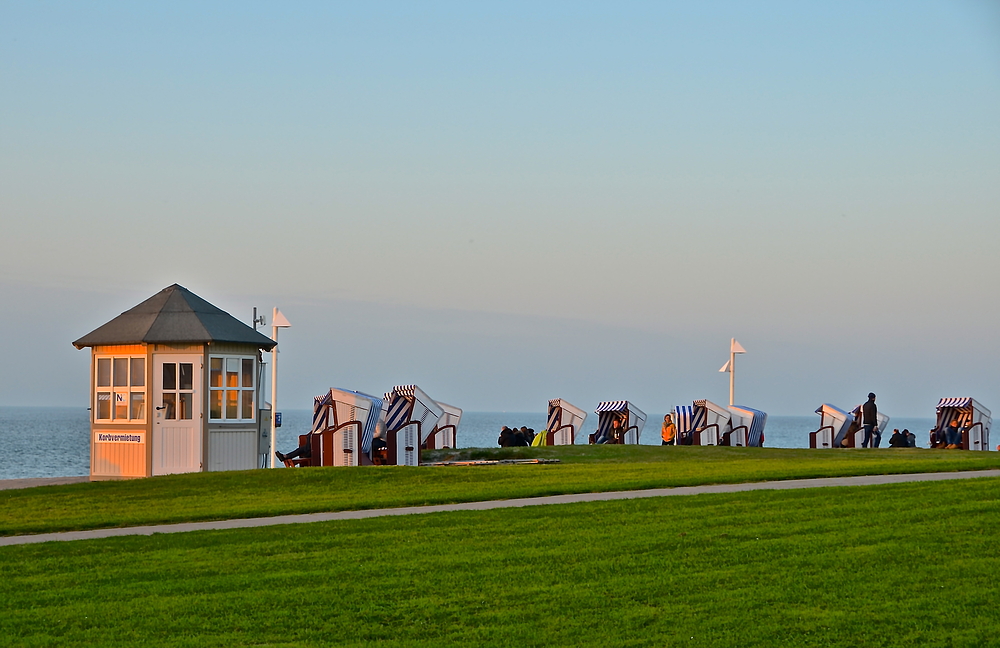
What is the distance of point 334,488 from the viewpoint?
17.6 m

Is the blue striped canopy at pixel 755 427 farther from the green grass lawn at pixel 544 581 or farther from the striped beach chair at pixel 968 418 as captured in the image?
the green grass lawn at pixel 544 581

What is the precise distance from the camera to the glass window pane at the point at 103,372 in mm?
22312

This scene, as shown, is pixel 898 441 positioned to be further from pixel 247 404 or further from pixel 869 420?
pixel 247 404

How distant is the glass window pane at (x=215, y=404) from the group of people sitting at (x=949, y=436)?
20863 millimetres

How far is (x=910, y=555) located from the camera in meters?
9.77

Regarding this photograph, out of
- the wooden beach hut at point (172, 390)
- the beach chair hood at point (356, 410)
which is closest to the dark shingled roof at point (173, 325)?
the wooden beach hut at point (172, 390)

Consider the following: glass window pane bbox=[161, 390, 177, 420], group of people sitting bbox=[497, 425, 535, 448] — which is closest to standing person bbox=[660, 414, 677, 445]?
group of people sitting bbox=[497, 425, 535, 448]

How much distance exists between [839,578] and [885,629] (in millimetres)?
1407

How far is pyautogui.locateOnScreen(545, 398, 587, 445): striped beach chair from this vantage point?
33.1 meters

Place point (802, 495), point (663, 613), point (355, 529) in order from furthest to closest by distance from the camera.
Result: point (802, 495)
point (355, 529)
point (663, 613)

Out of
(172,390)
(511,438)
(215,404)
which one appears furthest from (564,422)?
(172,390)

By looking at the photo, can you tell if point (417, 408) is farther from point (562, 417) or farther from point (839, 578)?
point (839, 578)

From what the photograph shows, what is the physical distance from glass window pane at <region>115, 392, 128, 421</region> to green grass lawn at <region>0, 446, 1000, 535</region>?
3.46 metres

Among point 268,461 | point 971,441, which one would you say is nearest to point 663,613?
point 268,461
